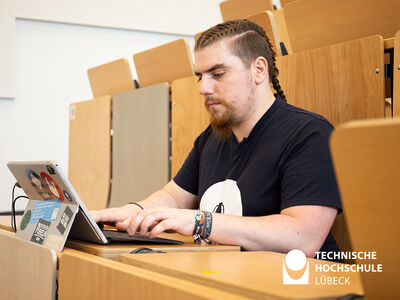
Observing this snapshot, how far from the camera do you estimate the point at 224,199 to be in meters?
1.34

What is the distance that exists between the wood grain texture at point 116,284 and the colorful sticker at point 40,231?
0.20 meters

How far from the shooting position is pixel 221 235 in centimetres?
108

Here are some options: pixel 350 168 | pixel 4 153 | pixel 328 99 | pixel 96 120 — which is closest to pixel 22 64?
pixel 4 153

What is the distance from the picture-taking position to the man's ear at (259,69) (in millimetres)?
1447

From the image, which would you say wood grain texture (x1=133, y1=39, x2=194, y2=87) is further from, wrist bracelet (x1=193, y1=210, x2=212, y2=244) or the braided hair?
wrist bracelet (x1=193, y1=210, x2=212, y2=244)

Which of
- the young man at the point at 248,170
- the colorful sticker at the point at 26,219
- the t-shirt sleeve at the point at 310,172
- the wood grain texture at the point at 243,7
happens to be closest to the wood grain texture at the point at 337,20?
the young man at the point at 248,170

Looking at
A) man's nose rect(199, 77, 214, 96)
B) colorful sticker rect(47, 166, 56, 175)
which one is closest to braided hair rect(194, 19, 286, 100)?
man's nose rect(199, 77, 214, 96)

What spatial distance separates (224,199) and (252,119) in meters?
0.24

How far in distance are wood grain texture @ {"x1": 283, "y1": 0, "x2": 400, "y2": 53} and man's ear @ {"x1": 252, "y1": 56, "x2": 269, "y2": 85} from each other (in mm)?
389

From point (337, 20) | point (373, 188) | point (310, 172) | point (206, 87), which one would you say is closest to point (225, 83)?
point (206, 87)

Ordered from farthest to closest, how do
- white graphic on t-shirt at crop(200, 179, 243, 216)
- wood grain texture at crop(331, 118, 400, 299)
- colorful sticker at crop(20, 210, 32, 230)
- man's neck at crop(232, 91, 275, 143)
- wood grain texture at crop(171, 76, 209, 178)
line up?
wood grain texture at crop(171, 76, 209, 178) < man's neck at crop(232, 91, 275, 143) < white graphic on t-shirt at crop(200, 179, 243, 216) < colorful sticker at crop(20, 210, 32, 230) < wood grain texture at crop(331, 118, 400, 299)

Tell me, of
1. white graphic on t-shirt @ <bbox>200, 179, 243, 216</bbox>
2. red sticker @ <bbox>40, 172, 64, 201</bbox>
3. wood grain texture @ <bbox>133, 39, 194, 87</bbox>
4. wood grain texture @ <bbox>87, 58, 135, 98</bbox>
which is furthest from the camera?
wood grain texture @ <bbox>87, 58, 135, 98</bbox>

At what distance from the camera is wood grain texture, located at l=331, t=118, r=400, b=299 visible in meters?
0.47

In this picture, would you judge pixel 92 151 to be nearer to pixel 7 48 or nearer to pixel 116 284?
pixel 7 48
